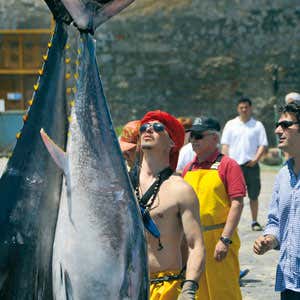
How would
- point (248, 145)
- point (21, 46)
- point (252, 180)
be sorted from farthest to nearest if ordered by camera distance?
point (21, 46) → point (252, 180) → point (248, 145)

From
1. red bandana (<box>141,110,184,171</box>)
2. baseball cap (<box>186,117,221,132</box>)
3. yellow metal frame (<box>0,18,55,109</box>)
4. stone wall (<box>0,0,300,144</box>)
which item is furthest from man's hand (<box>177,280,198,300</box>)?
stone wall (<box>0,0,300,144</box>)

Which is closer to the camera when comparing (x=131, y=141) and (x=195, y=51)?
(x=131, y=141)

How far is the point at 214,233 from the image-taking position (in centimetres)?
634

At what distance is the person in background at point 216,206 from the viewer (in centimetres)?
618

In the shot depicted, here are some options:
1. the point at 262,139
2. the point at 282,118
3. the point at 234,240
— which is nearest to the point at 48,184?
the point at 282,118

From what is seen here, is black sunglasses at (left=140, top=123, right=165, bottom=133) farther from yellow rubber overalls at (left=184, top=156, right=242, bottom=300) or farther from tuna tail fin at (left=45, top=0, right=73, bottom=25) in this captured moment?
yellow rubber overalls at (left=184, top=156, right=242, bottom=300)

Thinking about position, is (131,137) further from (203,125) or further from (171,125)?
(203,125)

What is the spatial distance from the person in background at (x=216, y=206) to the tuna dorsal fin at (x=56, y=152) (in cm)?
289

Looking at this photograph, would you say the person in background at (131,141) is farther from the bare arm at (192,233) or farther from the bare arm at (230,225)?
the bare arm at (230,225)

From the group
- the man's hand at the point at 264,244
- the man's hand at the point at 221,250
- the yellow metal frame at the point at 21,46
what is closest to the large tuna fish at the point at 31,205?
the man's hand at the point at 264,244

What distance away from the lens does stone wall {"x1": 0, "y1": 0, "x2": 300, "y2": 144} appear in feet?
82.8

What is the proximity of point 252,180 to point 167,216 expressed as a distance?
7.09m

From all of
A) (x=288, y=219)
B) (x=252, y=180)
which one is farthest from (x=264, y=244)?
(x=252, y=180)

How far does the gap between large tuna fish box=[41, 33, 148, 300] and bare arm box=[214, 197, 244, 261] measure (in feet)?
8.76
